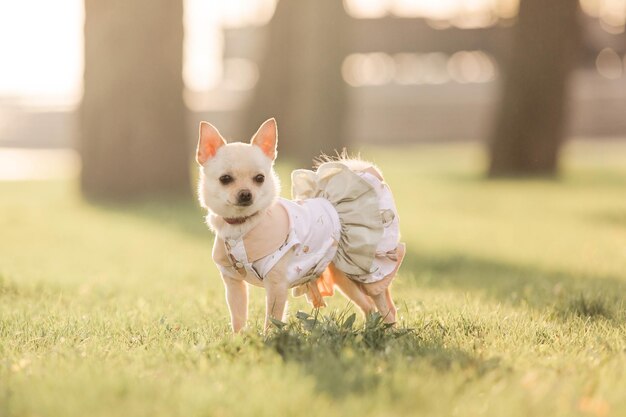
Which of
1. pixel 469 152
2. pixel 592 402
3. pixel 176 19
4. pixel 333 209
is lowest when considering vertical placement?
pixel 469 152

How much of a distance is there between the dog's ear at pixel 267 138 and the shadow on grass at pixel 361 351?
98 cm

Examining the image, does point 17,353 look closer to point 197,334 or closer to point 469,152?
point 197,334

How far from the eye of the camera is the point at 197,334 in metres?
5.40

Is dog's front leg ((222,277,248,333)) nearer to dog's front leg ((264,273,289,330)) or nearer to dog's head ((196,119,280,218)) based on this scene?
dog's front leg ((264,273,289,330))

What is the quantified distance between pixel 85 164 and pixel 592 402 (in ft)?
41.3

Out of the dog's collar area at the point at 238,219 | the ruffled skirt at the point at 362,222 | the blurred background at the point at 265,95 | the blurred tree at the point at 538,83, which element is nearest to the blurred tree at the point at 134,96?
the blurred background at the point at 265,95

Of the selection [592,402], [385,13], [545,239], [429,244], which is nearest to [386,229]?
[592,402]

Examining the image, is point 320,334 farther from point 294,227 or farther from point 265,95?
point 265,95

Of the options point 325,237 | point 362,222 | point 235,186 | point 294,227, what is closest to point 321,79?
point 362,222

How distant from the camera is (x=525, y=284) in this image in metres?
8.07

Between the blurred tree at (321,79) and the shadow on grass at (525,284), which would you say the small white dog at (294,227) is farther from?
the blurred tree at (321,79)

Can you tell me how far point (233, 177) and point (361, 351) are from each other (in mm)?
1189

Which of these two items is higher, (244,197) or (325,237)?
(244,197)

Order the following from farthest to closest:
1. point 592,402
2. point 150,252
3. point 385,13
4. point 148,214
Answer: point 385,13 < point 148,214 < point 150,252 < point 592,402
